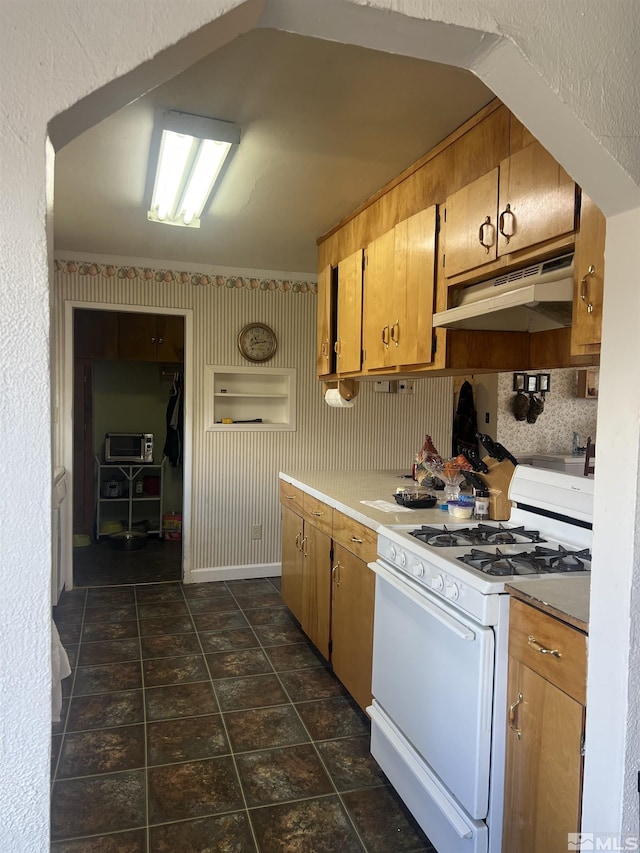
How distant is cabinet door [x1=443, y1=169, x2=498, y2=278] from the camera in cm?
199

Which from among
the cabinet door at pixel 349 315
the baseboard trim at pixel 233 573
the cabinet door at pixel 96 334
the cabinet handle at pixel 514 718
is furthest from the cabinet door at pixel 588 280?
the cabinet door at pixel 96 334

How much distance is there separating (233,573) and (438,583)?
3.00 m

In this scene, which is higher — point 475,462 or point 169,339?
point 169,339

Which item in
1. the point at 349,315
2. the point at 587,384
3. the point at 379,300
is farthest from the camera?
the point at 587,384

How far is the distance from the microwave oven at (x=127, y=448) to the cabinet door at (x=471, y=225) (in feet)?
13.7

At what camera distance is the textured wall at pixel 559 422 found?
5.47m

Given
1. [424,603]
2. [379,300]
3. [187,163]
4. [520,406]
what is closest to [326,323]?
[379,300]

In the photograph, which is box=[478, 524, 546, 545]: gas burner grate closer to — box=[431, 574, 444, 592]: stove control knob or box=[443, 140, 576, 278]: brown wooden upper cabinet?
box=[431, 574, 444, 592]: stove control knob

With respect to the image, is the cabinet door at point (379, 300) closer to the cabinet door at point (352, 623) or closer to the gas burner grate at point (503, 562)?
the cabinet door at point (352, 623)

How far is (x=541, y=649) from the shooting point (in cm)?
143

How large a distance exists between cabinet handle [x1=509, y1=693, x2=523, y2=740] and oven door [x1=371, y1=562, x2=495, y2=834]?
0.18 feet

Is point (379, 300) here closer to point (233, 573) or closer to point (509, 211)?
point (509, 211)

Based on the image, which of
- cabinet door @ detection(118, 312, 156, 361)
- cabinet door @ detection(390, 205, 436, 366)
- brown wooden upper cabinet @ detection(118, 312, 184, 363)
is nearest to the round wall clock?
brown wooden upper cabinet @ detection(118, 312, 184, 363)

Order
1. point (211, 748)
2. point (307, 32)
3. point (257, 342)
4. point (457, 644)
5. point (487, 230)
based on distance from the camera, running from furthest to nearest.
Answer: point (257, 342) → point (211, 748) → point (487, 230) → point (457, 644) → point (307, 32)
